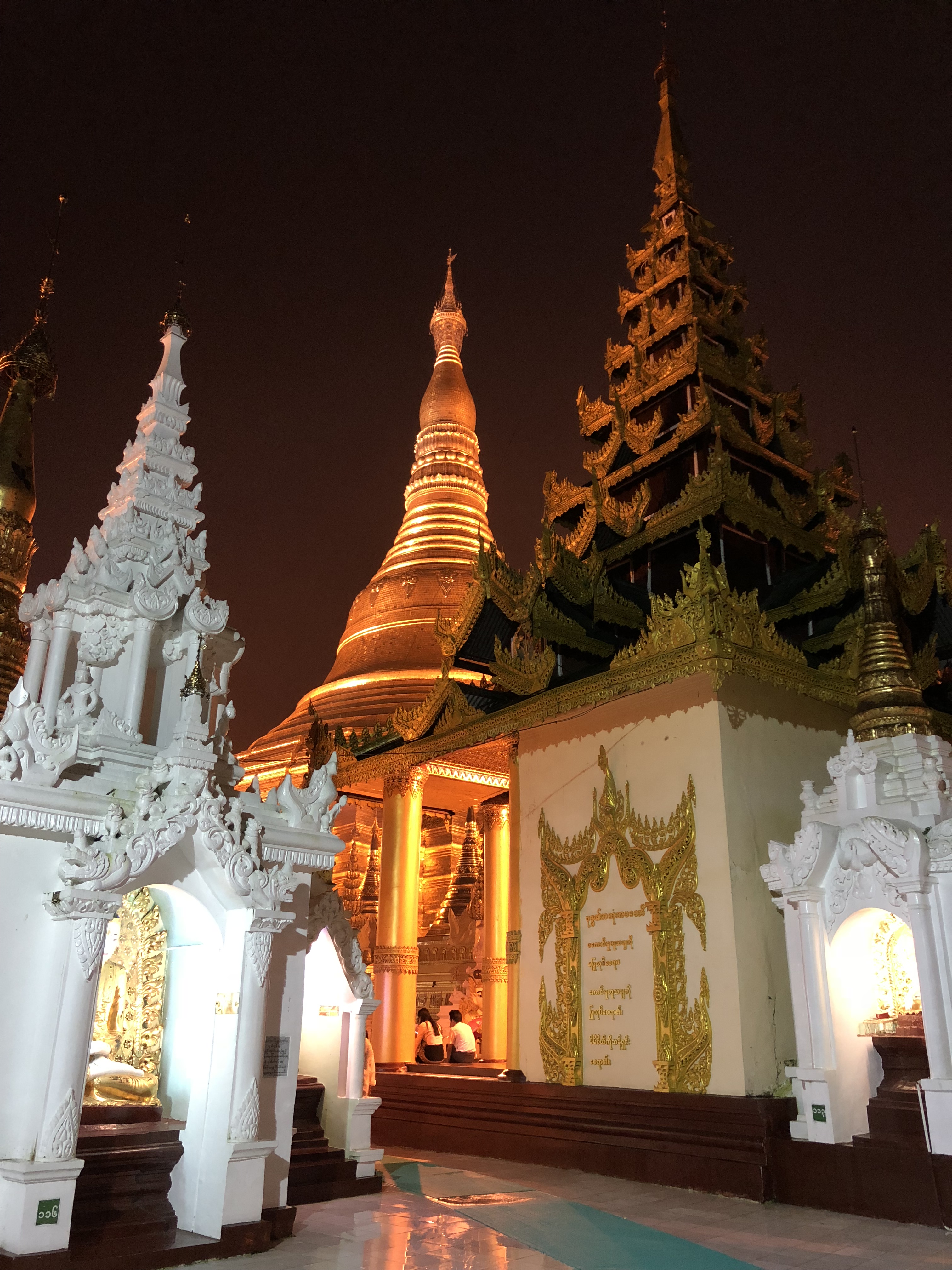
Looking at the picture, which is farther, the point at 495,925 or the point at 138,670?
the point at 495,925

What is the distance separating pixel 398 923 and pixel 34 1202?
7657mm

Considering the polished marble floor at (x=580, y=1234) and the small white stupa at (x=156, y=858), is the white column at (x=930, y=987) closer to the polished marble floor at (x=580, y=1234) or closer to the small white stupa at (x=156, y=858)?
the polished marble floor at (x=580, y=1234)

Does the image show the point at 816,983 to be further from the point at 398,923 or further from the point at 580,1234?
the point at 398,923

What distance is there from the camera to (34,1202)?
543 cm

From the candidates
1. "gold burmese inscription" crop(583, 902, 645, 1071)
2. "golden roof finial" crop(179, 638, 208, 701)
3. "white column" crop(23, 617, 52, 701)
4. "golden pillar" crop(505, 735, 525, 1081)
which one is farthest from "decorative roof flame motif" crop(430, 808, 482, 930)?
"golden roof finial" crop(179, 638, 208, 701)

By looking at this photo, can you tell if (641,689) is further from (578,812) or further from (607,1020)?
(607,1020)

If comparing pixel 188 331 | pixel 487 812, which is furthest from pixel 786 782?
pixel 188 331

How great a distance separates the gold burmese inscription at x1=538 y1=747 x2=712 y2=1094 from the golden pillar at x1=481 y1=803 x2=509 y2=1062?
2300mm

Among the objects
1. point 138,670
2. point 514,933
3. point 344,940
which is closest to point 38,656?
point 138,670

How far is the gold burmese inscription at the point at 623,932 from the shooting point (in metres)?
9.21

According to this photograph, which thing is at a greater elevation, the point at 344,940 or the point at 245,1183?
the point at 344,940

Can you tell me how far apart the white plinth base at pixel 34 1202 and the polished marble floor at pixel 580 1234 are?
1.03 m

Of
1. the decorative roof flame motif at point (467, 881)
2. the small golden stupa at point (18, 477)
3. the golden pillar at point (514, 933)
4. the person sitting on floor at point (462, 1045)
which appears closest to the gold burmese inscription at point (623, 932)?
the golden pillar at point (514, 933)

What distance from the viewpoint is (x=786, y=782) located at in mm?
9945
